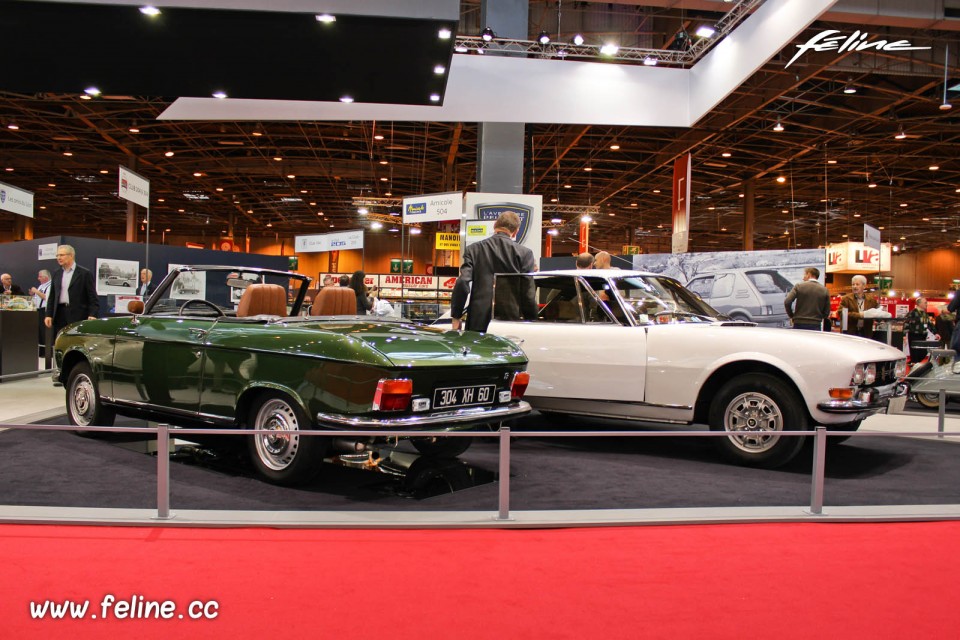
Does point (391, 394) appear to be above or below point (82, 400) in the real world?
above

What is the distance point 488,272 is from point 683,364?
1816mm

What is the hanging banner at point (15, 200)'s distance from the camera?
36.6 feet

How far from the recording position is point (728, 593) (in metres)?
2.76

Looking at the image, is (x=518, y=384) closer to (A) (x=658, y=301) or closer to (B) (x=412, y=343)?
(B) (x=412, y=343)

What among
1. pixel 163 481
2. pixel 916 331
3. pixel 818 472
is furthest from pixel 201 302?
pixel 916 331

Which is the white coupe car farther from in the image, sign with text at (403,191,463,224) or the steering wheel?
sign with text at (403,191,463,224)

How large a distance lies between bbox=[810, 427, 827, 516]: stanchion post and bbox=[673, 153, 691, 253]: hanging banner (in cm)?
976

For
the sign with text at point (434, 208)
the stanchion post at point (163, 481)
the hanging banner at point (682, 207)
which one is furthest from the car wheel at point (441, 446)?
the hanging banner at point (682, 207)

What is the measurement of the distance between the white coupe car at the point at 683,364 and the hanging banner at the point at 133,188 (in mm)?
5050

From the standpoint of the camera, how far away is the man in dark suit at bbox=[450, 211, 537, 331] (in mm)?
5898

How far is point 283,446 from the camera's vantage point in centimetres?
424

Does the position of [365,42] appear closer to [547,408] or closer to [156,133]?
[547,408]

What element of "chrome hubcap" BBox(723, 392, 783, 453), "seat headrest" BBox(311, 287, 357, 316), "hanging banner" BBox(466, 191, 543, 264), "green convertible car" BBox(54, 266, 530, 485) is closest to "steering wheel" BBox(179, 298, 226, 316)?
"green convertible car" BBox(54, 266, 530, 485)

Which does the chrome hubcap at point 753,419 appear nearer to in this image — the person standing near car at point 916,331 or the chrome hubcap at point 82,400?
the chrome hubcap at point 82,400
